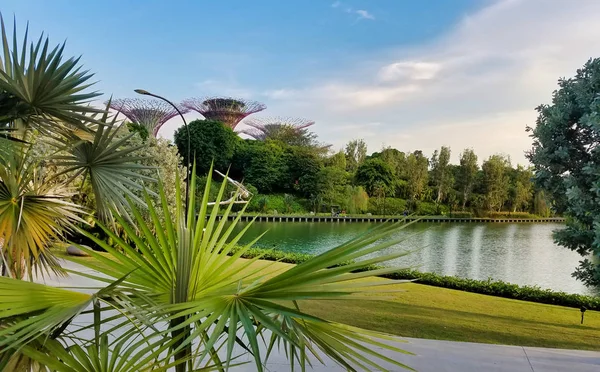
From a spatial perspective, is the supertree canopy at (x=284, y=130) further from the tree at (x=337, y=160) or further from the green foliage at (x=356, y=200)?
the green foliage at (x=356, y=200)

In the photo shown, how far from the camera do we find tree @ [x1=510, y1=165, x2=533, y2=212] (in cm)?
3791

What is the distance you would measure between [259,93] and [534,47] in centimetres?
4630

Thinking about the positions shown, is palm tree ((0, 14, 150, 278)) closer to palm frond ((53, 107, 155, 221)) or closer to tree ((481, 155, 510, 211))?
palm frond ((53, 107, 155, 221))

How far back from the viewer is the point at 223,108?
181 ft

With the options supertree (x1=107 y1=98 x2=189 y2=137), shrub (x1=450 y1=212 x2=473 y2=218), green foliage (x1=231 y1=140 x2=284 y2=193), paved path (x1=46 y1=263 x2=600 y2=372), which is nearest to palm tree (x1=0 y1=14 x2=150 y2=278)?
paved path (x1=46 y1=263 x2=600 y2=372)

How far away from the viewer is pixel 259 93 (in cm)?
5684

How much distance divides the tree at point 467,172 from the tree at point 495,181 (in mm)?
911

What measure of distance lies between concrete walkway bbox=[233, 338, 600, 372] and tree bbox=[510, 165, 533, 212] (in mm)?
36651

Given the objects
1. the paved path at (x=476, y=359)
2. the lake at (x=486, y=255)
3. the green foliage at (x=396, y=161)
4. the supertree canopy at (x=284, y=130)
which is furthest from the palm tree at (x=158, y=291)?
the supertree canopy at (x=284, y=130)

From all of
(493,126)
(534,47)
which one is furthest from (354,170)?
(534,47)

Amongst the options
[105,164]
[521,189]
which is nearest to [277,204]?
[521,189]

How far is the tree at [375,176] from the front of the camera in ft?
136

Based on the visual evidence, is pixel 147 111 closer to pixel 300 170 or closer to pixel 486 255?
pixel 300 170

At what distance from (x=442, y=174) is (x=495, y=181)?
15.4 ft
